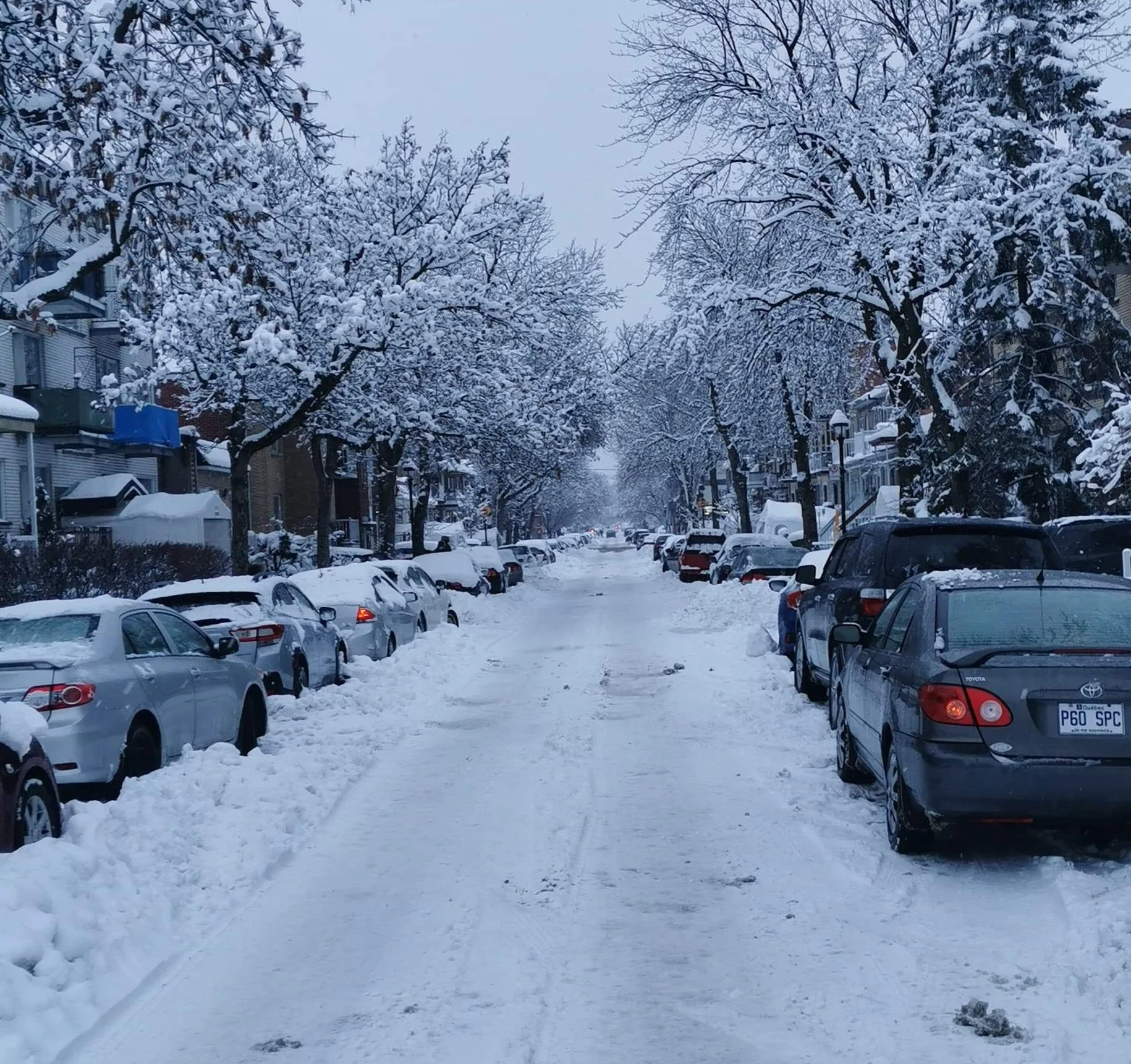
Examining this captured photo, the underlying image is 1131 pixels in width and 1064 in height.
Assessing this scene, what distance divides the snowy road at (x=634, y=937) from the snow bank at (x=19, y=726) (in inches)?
60.0

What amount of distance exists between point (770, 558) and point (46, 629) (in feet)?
76.4

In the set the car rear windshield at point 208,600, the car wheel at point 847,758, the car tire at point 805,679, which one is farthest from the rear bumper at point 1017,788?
the car rear windshield at point 208,600

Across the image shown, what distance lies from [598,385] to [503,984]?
37.9m

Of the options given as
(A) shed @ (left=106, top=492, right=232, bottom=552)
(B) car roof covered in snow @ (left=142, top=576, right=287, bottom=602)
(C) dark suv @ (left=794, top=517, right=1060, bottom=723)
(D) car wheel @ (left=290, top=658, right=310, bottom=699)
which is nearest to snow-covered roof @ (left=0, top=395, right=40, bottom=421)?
(B) car roof covered in snow @ (left=142, top=576, right=287, bottom=602)

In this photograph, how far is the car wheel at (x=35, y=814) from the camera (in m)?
7.05

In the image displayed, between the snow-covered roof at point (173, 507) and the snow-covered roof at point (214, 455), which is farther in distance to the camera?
the snow-covered roof at point (214, 455)

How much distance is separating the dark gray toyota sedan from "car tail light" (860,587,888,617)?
3.63m

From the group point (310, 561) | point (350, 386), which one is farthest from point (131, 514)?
point (350, 386)

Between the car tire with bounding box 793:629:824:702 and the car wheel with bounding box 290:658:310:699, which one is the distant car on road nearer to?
the car tire with bounding box 793:629:824:702

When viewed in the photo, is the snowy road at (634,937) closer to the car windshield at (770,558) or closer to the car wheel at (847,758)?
the car wheel at (847,758)

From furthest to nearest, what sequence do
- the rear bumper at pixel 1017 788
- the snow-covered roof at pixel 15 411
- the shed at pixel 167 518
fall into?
1. the shed at pixel 167 518
2. the snow-covered roof at pixel 15 411
3. the rear bumper at pixel 1017 788

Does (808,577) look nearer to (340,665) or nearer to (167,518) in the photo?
(340,665)

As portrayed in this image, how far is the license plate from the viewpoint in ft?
22.2

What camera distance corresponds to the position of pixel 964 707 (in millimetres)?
6969
